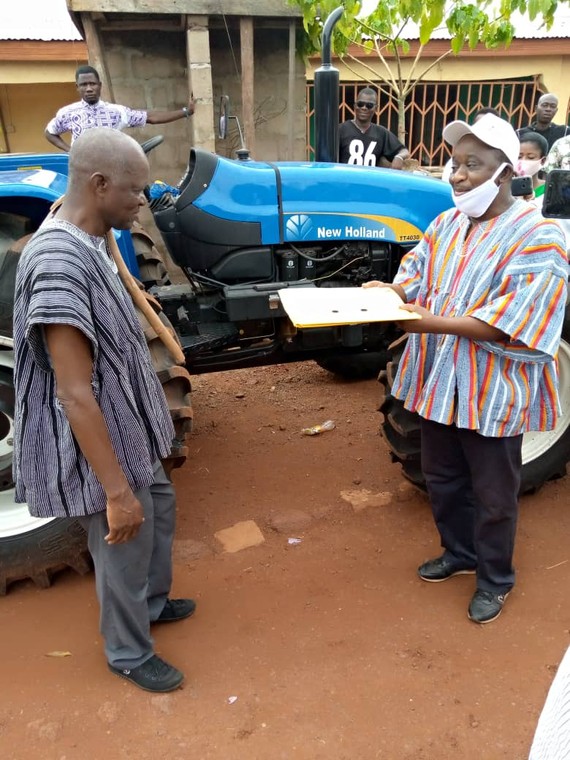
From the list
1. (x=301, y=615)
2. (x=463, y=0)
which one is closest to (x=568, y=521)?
(x=301, y=615)

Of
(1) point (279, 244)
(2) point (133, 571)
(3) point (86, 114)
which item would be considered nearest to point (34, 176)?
(1) point (279, 244)

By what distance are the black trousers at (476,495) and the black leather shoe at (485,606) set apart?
0.08 ft

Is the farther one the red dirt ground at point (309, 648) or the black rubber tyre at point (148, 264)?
the black rubber tyre at point (148, 264)

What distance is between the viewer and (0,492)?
257cm

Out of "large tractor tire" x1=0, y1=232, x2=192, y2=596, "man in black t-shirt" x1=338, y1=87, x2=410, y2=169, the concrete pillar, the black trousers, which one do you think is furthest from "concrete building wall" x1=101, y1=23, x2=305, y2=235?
the black trousers

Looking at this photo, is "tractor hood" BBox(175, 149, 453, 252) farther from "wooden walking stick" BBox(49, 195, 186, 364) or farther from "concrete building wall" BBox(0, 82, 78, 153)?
"concrete building wall" BBox(0, 82, 78, 153)

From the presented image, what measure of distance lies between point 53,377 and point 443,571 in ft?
5.72

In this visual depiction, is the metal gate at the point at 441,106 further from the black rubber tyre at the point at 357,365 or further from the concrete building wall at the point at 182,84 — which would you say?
the black rubber tyre at the point at 357,365

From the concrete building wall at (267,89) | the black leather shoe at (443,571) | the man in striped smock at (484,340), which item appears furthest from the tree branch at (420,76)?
the black leather shoe at (443,571)

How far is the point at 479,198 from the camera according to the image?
1.98 metres

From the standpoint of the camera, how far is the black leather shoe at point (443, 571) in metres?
2.59

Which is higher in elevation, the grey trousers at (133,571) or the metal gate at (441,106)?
the metal gate at (441,106)

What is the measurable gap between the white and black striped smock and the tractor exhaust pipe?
2.12 m

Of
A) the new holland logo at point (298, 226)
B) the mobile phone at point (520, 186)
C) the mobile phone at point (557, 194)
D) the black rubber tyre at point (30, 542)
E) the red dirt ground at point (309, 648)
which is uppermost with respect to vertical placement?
the mobile phone at point (557, 194)
